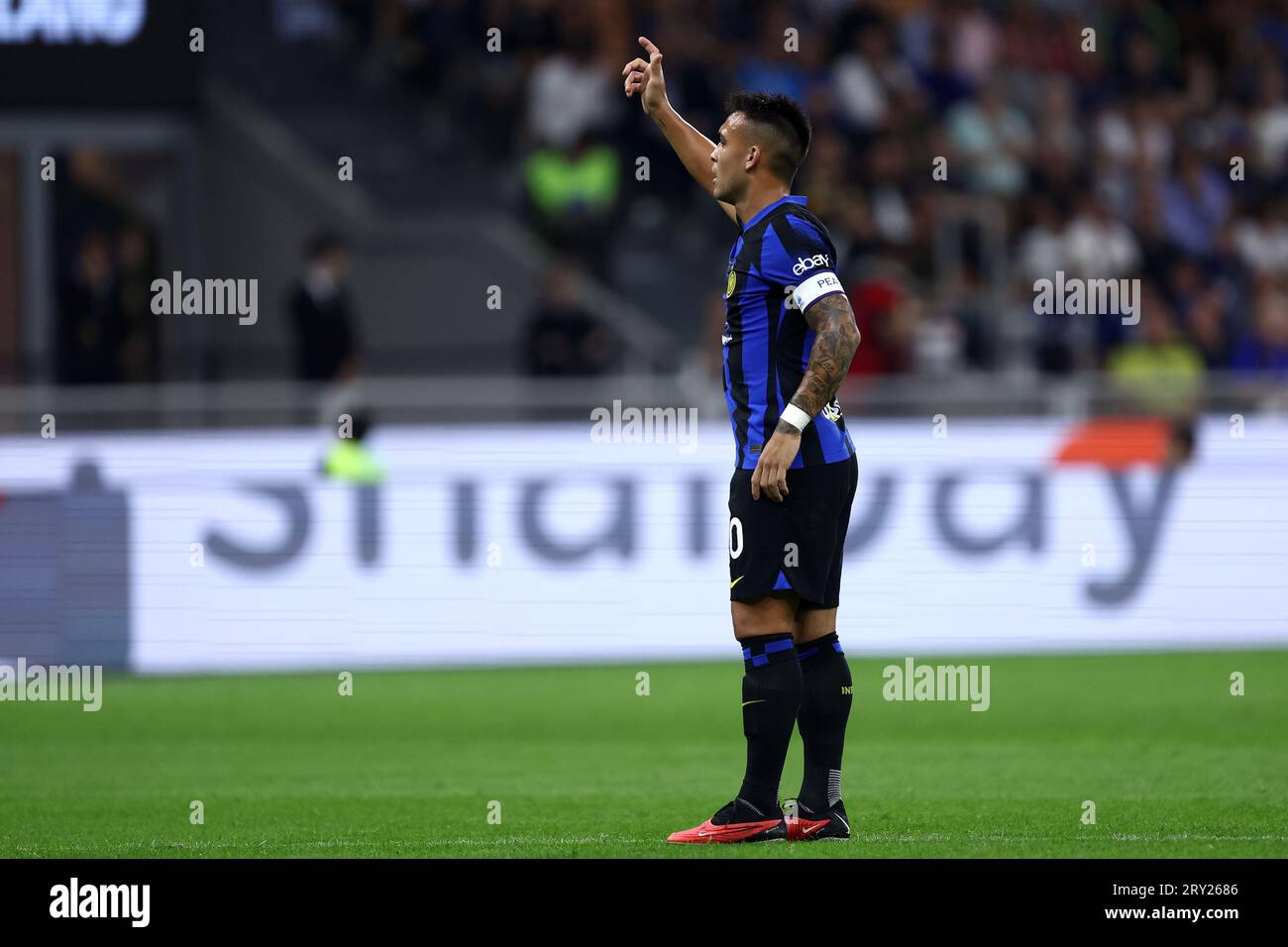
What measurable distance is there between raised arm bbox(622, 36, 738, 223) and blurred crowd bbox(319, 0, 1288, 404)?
8932 millimetres

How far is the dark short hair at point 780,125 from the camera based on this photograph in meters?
6.82

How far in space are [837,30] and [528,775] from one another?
12.5m

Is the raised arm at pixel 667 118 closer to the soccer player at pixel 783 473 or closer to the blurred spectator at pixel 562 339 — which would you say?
the soccer player at pixel 783 473

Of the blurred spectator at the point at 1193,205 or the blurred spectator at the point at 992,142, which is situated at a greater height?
the blurred spectator at the point at 992,142

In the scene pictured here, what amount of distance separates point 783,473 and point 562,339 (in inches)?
403

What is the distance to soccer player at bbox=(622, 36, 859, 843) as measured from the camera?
6586 mm

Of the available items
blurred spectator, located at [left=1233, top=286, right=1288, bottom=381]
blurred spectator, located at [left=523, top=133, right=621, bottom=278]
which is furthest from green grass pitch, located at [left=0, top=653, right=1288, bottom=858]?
blurred spectator, located at [left=523, top=133, right=621, bottom=278]

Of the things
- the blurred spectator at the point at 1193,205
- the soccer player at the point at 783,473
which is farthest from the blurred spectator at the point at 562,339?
the soccer player at the point at 783,473

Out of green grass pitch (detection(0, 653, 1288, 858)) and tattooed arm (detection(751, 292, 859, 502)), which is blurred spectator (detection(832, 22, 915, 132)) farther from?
tattooed arm (detection(751, 292, 859, 502))

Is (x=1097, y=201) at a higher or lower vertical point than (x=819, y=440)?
higher

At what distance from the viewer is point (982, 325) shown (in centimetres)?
1747

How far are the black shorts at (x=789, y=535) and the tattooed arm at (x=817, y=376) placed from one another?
10 cm
